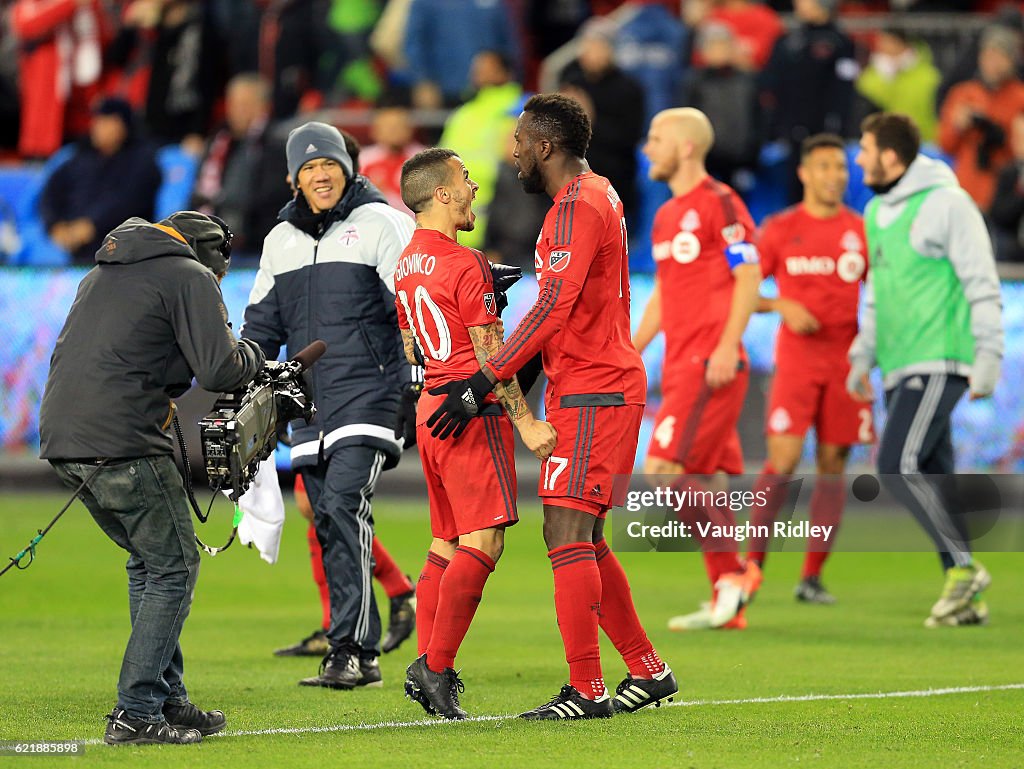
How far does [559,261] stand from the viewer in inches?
262

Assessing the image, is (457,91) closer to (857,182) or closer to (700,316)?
(857,182)

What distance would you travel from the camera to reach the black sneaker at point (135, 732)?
626 centimetres

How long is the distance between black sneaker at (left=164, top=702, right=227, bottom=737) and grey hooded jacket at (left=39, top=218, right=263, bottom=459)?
3.26ft

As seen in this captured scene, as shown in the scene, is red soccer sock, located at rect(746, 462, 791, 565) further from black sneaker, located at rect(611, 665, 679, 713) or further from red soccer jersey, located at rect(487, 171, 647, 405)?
red soccer jersey, located at rect(487, 171, 647, 405)

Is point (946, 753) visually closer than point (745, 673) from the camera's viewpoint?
Yes

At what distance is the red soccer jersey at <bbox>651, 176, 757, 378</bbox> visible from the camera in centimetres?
972

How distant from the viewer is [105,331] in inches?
248

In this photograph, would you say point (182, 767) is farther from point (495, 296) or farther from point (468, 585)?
point (495, 296)

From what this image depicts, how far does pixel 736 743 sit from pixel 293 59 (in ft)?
47.7

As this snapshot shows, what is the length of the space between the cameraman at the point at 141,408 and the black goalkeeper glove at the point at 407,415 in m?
1.44

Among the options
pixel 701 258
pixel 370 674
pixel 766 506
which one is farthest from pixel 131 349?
pixel 766 506

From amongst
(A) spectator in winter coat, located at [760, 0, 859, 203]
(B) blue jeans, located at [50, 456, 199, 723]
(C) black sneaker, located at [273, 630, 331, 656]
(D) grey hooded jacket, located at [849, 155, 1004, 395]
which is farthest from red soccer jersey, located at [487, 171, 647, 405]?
(A) spectator in winter coat, located at [760, 0, 859, 203]

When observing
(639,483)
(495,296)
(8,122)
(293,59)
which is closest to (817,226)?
(639,483)

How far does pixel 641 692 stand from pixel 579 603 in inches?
21.6
